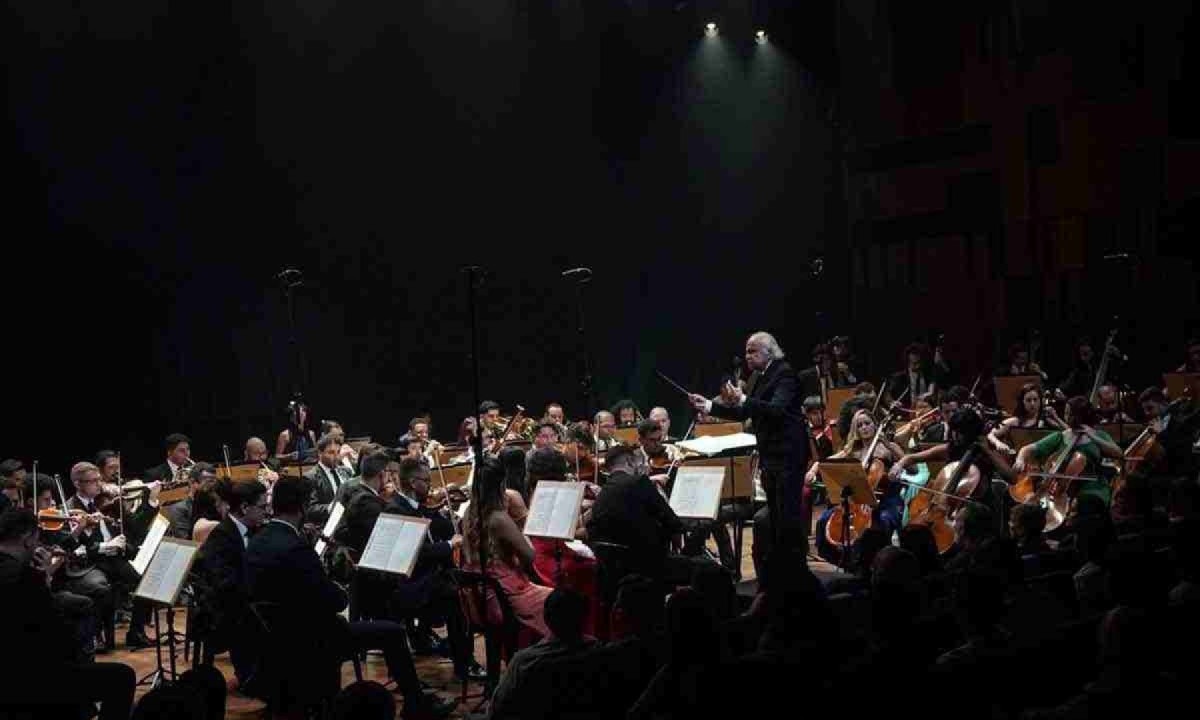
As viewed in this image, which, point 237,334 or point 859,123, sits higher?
point 859,123

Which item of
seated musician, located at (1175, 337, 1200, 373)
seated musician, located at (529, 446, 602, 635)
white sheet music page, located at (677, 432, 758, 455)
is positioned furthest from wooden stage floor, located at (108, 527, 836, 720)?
seated musician, located at (1175, 337, 1200, 373)

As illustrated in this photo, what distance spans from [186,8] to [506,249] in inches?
188

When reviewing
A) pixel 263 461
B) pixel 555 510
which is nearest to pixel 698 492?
pixel 555 510

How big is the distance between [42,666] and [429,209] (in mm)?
10740

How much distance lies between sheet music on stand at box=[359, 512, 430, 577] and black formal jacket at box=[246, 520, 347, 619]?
54 cm

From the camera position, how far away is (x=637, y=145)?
57.8 ft

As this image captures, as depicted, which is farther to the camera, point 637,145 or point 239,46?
point 637,145

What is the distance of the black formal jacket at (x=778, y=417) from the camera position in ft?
27.6

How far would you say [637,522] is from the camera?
741cm

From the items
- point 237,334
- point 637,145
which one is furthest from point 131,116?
point 637,145

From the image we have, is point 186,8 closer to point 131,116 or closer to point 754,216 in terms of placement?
point 131,116

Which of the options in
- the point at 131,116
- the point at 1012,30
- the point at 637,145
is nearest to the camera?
the point at 131,116

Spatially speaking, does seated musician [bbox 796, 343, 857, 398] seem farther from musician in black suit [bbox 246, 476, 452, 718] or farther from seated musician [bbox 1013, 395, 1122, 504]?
musician in black suit [bbox 246, 476, 452, 718]

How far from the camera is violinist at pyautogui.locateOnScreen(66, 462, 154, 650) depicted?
8656 mm
